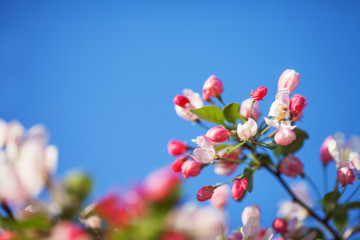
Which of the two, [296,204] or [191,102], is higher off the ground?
[191,102]

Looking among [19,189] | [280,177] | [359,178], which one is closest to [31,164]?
[19,189]

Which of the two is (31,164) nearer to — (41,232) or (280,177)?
(41,232)

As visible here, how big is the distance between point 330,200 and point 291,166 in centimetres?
17

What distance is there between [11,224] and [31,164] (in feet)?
0.44

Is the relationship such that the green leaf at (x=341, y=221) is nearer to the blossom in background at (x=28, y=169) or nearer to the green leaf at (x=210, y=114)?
the green leaf at (x=210, y=114)

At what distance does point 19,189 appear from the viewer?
1.22 ft

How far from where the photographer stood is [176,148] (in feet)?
3.22

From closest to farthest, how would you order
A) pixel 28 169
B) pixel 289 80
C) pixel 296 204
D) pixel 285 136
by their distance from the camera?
pixel 28 169 < pixel 285 136 < pixel 289 80 < pixel 296 204

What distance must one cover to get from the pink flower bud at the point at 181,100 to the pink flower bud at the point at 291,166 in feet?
1.04

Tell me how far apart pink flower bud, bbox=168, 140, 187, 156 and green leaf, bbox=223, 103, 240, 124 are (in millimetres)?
155

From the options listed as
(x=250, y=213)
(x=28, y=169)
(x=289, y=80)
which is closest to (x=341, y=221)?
(x=250, y=213)

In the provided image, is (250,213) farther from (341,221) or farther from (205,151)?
(341,221)

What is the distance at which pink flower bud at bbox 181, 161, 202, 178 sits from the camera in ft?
2.88

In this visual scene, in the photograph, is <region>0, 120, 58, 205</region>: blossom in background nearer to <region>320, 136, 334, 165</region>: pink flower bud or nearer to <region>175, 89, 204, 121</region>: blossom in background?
<region>175, 89, 204, 121</region>: blossom in background
